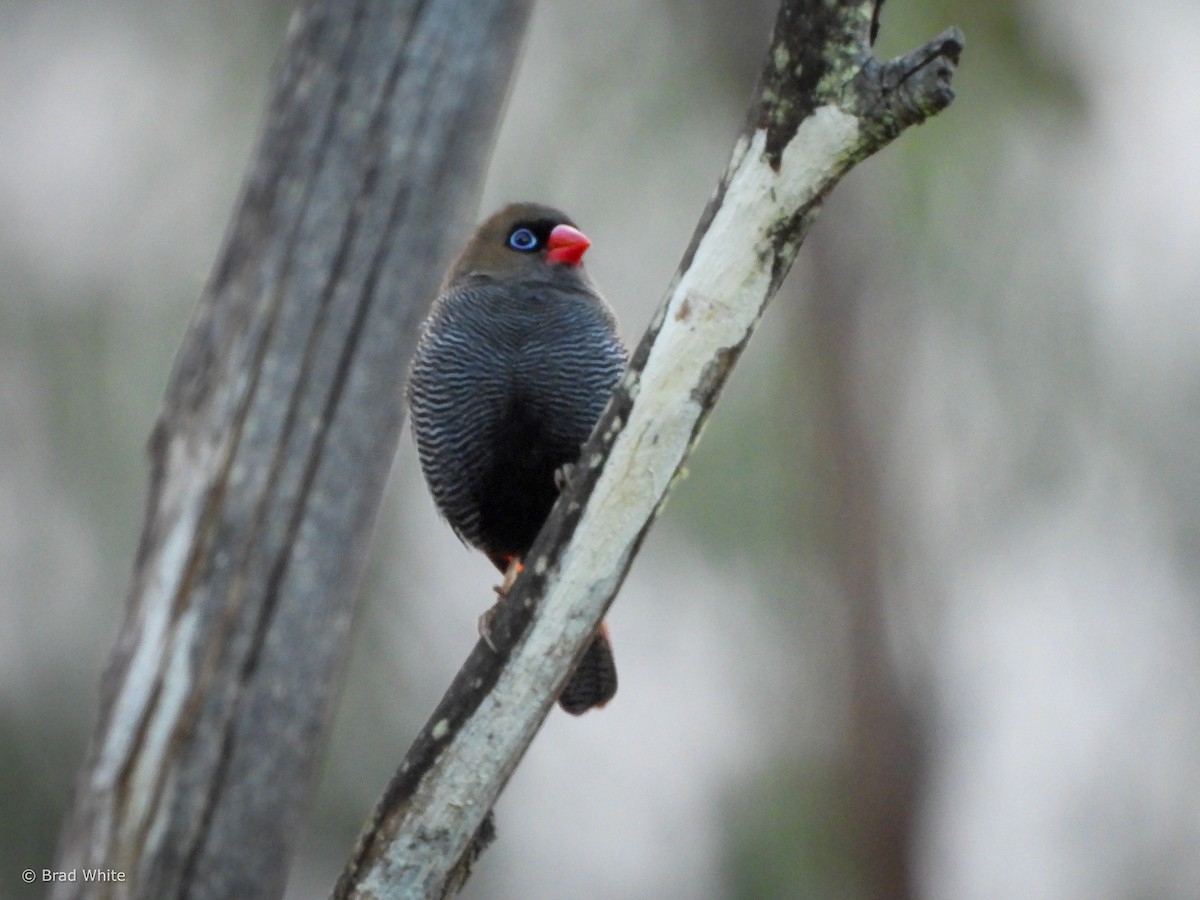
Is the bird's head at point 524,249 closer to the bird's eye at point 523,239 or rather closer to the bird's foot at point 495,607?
the bird's eye at point 523,239

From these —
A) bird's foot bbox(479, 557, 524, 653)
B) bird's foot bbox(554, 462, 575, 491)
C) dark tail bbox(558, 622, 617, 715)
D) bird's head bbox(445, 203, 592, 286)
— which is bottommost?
dark tail bbox(558, 622, 617, 715)

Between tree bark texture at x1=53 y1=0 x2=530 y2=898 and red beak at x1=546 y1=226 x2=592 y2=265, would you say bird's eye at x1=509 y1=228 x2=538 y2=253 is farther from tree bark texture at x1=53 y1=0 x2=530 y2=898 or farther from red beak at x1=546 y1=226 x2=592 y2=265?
tree bark texture at x1=53 y1=0 x2=530 y2=898

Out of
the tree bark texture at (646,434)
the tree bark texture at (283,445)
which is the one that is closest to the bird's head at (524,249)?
the tree bark texture at (283,445)

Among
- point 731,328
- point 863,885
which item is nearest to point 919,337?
point 863,885

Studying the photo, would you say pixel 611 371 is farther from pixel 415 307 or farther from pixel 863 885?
pixel 863 885

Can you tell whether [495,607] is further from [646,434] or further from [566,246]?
[566,246]

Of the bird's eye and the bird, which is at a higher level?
the bird's eye

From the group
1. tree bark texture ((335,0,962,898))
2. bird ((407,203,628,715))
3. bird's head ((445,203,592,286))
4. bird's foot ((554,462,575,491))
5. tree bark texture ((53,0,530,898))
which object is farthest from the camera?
bird's head ((445,203,592,286))

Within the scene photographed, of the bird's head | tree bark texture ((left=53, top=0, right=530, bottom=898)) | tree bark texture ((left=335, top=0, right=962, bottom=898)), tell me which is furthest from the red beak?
tree bark texture ((left=335, top=0, right=962, bottom=898))

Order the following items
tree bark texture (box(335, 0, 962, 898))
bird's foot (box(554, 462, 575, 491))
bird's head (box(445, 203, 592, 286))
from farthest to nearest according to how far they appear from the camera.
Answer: bird's head (box(445, 203, 592, 286))
bird's foot (box(554, 462, 575, 491))
tree bark texture (box(335, 0, 962, 898))

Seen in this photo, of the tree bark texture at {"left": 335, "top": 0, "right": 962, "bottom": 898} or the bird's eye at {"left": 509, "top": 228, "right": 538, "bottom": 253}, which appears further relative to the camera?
the bird's eye at {"left": 509, "top": 228, "right": 538, "bottom": 253}
